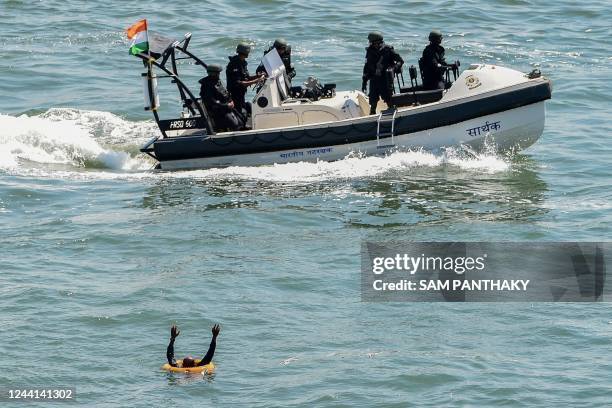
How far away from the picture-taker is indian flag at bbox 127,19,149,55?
19828 mm

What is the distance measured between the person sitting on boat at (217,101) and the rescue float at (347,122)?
0.49 ft

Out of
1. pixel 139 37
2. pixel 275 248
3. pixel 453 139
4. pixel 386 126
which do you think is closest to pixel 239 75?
pixel 139 37

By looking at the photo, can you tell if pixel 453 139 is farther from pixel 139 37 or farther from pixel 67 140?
pixel 67 140

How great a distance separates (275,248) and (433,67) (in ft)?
16.8

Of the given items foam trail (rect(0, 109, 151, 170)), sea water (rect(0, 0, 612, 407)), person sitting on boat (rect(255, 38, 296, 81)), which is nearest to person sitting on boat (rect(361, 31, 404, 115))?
sea water (rect(0, 0, 612, 407))

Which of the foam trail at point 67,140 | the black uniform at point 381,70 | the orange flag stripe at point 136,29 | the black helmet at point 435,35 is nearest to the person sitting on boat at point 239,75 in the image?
the orange flag stripe at point 136,29

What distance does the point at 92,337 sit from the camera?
1409 centimetres

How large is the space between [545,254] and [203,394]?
5846mm

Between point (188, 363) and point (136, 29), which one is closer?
point (188, 363)

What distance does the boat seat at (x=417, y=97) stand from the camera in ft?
67.3

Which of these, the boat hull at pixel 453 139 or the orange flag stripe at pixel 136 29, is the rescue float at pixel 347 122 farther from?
the orange flag stripe at pixel 136 29

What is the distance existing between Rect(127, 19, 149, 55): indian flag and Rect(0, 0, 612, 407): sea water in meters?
2.03

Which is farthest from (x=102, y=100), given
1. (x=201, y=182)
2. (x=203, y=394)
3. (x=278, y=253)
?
(x=203, y=394)

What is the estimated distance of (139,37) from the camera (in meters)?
19.9
